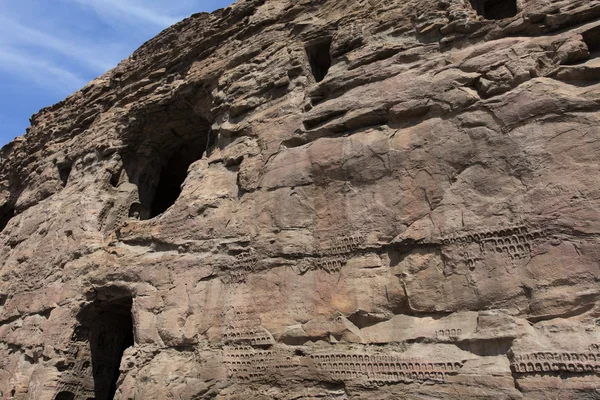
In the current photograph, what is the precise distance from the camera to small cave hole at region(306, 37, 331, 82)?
7.42 m

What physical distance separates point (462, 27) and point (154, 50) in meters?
6.10

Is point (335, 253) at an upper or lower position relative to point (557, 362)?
upper

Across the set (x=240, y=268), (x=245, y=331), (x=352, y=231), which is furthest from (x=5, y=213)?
(x=352, y=231)

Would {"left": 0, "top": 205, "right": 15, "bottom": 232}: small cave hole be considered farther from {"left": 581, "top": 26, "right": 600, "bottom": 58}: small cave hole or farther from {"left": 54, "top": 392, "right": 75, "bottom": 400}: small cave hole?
{"left": 581, "top": 26, "right": 600, "bottom": 58}: small cave hole

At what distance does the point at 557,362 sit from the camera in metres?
4.02

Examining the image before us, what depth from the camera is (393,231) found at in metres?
5.35

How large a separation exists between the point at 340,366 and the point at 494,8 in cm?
491

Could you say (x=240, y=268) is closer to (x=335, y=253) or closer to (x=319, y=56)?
(x=335, y=253)

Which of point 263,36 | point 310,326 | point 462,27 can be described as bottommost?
point 310,326

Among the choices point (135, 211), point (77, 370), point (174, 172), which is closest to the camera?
point (77, 370)

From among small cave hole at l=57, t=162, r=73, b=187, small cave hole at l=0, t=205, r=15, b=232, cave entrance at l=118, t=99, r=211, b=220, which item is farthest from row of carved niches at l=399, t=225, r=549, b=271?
small cave hole at l=0, t=205, r=15, b=232

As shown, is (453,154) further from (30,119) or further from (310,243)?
(30,119)

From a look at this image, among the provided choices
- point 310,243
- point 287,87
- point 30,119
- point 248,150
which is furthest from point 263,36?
point 30,119

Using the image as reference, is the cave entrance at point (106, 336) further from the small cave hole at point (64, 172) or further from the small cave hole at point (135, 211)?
the small cave hole at point (64, 172)
